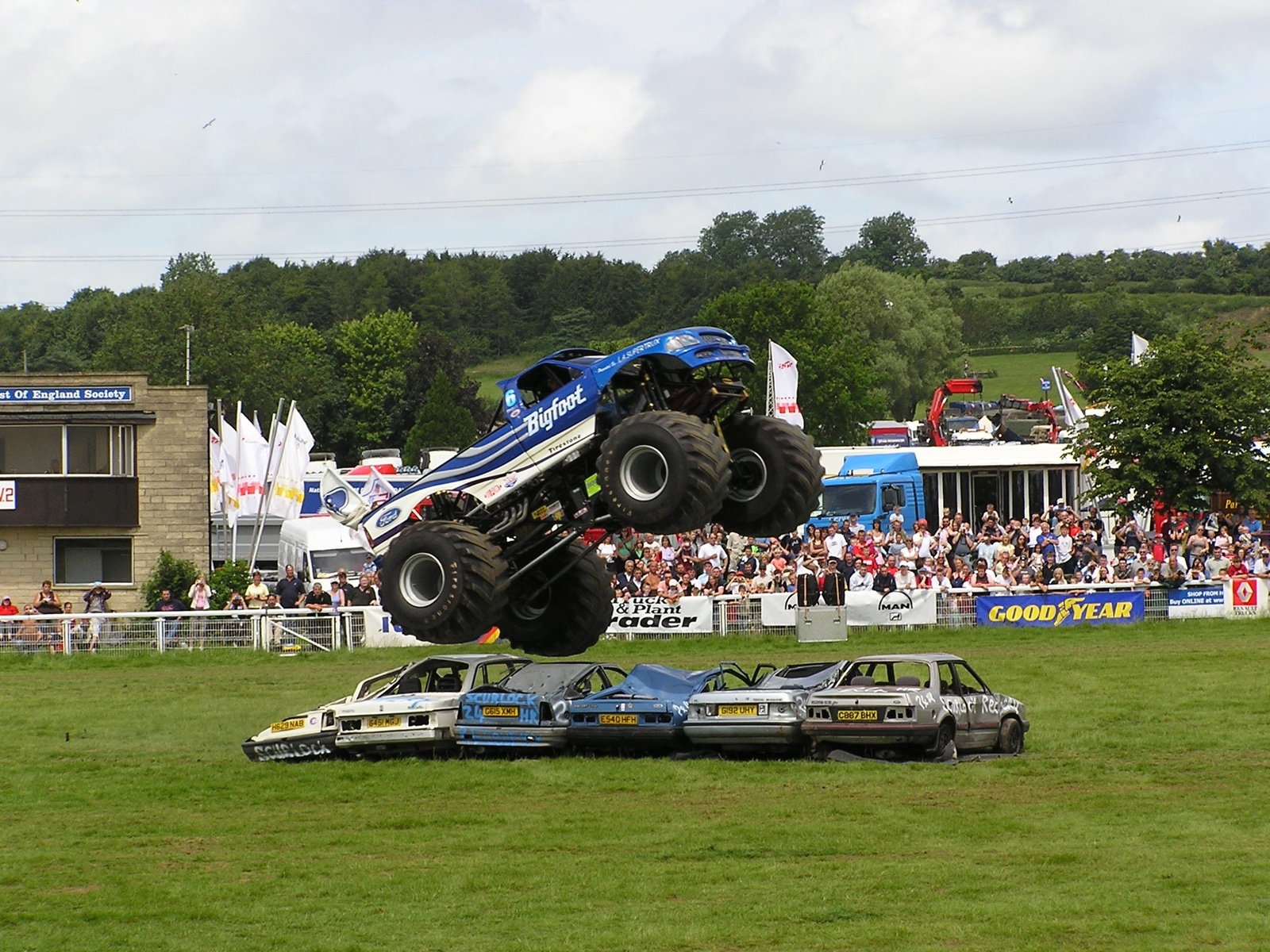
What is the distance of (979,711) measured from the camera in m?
17.9

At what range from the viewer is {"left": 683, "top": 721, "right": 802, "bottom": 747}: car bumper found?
17531 mm

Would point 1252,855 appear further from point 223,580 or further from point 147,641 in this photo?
point 223,580

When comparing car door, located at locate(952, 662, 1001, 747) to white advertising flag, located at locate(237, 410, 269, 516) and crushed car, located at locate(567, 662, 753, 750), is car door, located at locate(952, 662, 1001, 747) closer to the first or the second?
crushed car, located at locate(567, 662, 753, 750)

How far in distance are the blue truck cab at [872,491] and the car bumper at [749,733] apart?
21.6 meters

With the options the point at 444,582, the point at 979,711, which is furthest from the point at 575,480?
the point at 979,711

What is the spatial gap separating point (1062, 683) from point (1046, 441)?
21.1m

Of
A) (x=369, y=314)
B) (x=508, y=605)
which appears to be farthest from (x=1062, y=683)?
(x=369, y=314)

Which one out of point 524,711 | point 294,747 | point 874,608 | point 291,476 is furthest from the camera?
point 291,476

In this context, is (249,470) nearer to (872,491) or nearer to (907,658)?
(872,491)

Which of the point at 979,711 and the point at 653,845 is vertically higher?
the point at 979,711

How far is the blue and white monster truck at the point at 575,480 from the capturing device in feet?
50.5

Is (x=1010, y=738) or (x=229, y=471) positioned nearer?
(x=1010, y=738)

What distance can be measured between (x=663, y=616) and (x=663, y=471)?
17.2 m

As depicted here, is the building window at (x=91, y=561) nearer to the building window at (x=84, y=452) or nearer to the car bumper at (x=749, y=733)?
the building window at (x=84, y=452)
